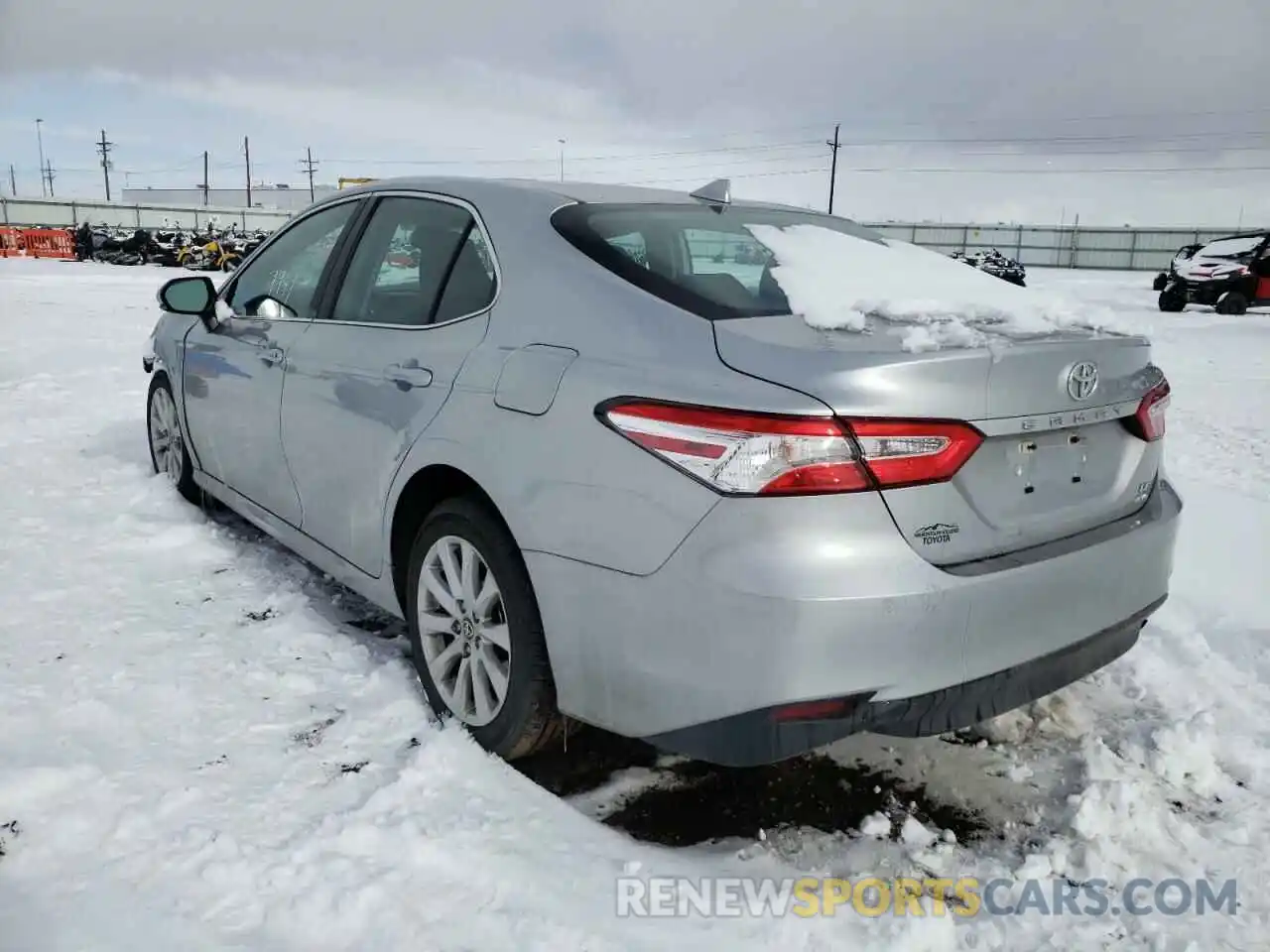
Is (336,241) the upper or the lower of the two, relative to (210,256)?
lower

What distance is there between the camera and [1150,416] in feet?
8.27

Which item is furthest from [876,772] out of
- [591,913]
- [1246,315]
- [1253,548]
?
[1246,315]

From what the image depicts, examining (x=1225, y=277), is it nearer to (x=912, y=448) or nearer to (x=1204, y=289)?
(x=1204, y=289)

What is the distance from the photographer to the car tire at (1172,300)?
20.2 m

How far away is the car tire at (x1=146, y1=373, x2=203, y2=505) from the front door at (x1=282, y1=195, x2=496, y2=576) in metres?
1.59

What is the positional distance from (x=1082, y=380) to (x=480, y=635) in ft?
5.56

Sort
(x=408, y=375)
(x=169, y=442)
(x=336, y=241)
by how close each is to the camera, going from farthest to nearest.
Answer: (x=169, y=442), (x=336, y=241), (x=408, y=375)

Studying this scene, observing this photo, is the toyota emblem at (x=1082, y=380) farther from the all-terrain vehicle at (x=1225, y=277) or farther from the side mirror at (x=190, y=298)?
the all-terrain vehicle at (x=1225, y=277)

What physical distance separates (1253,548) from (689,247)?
3383 mm

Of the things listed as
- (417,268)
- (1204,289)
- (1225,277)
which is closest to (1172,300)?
(1204,289)

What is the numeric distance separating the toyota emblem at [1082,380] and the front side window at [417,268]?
1.51m

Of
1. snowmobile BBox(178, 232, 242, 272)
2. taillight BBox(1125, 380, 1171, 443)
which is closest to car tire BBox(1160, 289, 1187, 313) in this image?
taillight BBox(1125, 380, 1171, 443)

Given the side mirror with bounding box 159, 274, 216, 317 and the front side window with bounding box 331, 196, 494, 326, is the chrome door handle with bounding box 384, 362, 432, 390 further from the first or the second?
the side mirror with bounding box 159, 274, 216, 317

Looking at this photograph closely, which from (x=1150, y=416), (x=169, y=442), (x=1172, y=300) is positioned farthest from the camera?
(x=1172, y=300)
